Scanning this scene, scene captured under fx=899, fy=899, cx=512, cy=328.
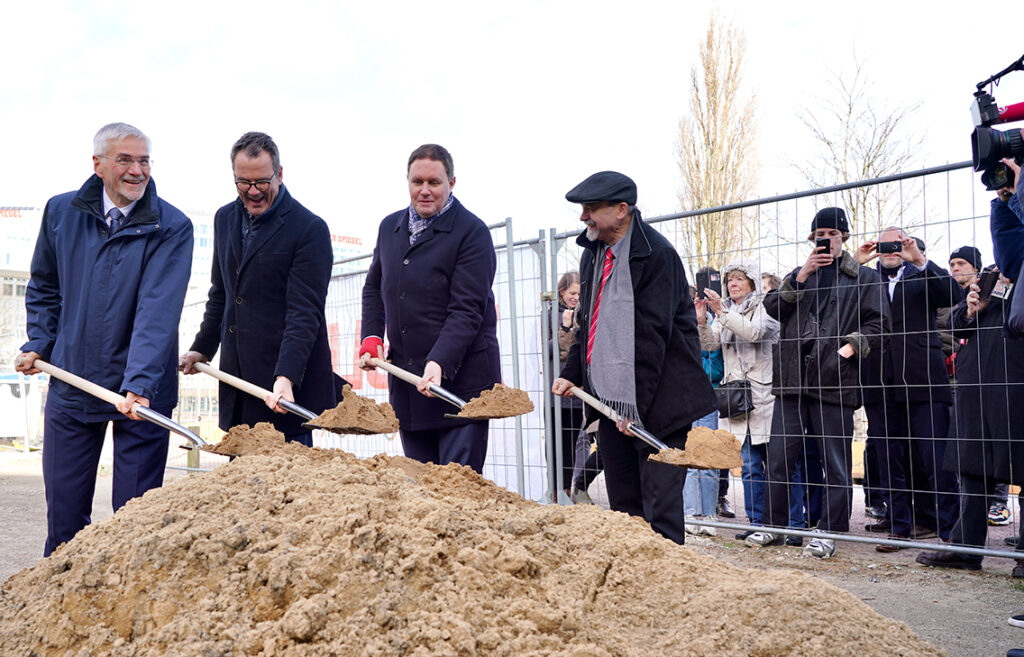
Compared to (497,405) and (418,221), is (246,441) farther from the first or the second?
(418,221)

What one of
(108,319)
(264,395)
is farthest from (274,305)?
(108,319)

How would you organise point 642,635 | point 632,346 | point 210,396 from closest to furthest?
point 642,635 → point 632,346 → point 210,396

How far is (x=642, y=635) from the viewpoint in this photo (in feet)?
6.64

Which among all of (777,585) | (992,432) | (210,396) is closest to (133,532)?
(777,585)

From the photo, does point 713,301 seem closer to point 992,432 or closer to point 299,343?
point 992,432

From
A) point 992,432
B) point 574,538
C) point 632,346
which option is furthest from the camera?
point 992,432

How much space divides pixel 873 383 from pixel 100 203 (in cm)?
426

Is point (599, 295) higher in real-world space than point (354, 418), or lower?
higher

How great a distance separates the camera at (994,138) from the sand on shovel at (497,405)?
2.00m

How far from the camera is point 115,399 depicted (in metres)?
3.28

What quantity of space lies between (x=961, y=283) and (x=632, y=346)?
2.31m

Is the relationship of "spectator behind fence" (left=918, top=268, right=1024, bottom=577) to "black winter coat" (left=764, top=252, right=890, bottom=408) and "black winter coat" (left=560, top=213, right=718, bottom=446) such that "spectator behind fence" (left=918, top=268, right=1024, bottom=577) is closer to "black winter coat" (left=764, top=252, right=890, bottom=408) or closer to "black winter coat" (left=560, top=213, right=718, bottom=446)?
"black winter coat" (left=764, top=252, right=890, bottom=408)

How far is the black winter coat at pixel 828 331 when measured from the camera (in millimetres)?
5117

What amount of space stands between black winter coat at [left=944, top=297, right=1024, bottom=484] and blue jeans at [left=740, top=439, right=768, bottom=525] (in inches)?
51.2
